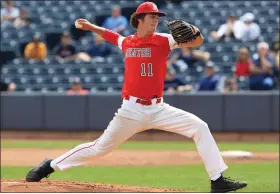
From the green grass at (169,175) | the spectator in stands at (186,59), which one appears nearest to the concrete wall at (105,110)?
the spectator in stands at (186,59)

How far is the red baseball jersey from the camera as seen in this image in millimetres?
7094

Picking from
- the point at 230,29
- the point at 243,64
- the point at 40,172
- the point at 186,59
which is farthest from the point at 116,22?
the point at 40,172

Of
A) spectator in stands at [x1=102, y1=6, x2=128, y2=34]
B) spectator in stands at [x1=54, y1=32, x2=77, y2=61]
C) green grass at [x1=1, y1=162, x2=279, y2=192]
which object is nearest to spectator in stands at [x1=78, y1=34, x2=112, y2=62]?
spectator in stands at [x1=54, y1=32, x2=77, y2=61]

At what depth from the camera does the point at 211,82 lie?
16.3 m

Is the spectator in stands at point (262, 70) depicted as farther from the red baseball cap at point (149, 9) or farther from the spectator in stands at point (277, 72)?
the red baseball cap at point (149, 9)

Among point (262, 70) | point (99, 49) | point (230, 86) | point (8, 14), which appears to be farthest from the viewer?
point (8, 14)

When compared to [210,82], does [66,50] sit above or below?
above

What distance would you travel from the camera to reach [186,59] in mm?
17562

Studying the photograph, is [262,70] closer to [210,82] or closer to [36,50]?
[210,82]

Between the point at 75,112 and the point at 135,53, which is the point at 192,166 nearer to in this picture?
the point at 135,53

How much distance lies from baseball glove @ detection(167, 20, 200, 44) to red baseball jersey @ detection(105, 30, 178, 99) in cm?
16

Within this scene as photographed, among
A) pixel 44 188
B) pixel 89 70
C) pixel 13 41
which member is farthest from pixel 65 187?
pixel 13 41

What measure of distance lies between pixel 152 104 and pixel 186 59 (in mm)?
10568

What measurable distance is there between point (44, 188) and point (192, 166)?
183 inches
